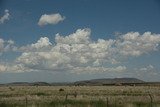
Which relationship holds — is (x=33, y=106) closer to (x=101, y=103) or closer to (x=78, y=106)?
(x=78, y=106)

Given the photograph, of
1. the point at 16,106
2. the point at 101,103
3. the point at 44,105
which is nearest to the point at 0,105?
the point at 16,106

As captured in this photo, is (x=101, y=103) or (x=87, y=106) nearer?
(x=87, y=106)

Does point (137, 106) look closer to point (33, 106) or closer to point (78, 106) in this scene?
point (78, 106)

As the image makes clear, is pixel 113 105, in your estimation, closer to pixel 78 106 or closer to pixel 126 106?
pixel 126 106

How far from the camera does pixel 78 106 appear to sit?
2752 centimetres

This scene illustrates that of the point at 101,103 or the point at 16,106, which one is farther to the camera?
the point at 101,103

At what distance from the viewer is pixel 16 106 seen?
2736cm

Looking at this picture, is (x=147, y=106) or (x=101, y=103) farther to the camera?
(x=101, y=103)

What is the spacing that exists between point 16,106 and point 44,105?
2.10m

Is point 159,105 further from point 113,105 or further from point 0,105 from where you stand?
point 0,105

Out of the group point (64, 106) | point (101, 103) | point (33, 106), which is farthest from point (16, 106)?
point (101, 103)

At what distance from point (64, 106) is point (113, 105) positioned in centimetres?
384

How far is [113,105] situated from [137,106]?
1755mm

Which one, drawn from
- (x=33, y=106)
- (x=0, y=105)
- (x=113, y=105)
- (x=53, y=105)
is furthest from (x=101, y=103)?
(x=0, y=105)
